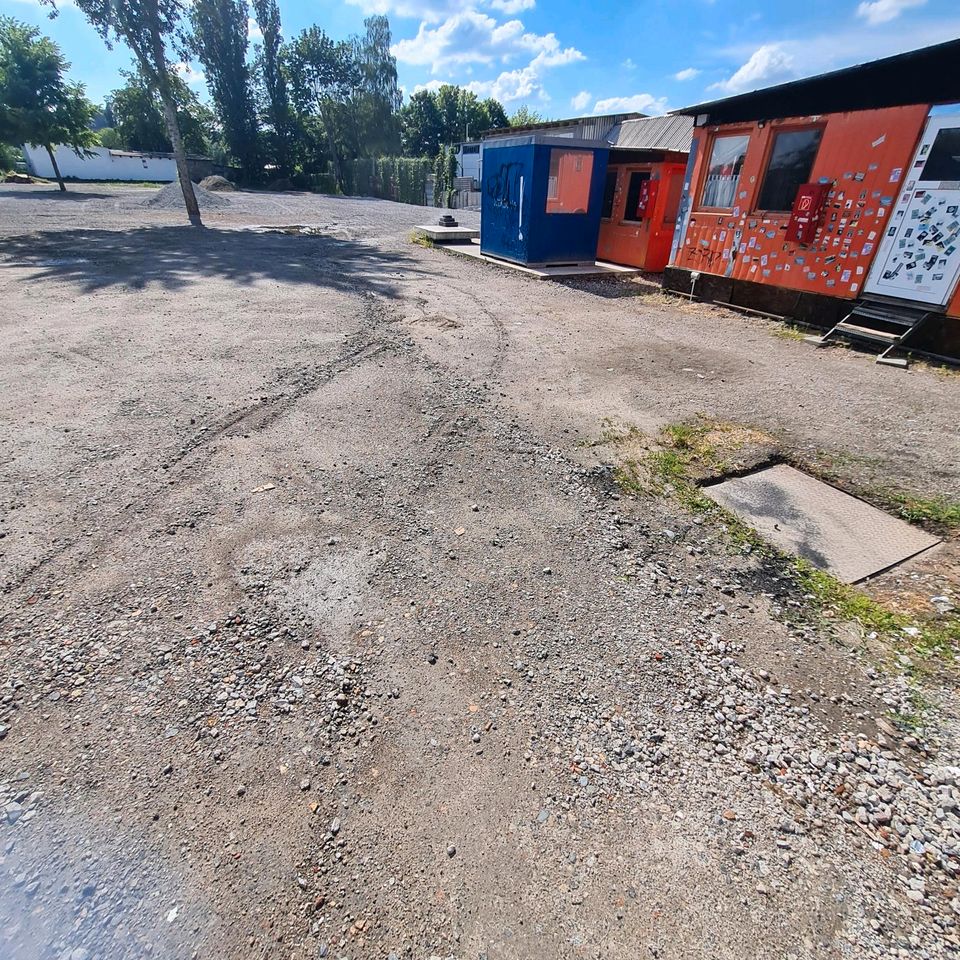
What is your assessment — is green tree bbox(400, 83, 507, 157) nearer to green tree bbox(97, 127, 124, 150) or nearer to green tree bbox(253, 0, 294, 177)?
green tree bbox(253, 0, 294, 177)

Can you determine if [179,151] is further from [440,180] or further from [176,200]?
[440,180]

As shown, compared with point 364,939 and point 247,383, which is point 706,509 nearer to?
point 364,939

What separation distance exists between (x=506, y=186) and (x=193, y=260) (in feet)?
24.0

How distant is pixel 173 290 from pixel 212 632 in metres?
8.50

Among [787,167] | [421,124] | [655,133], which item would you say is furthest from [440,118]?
[787,167]

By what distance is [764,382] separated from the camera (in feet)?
19.4

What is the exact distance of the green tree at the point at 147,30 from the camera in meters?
15.5

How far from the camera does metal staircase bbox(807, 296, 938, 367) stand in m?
6.63

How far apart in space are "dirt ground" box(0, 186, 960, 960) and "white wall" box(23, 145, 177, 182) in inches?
1947

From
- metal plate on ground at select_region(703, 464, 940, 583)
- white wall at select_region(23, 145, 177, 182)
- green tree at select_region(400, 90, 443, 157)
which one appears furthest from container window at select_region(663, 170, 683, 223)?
green tree at select_region(400, 90, 443, 157)

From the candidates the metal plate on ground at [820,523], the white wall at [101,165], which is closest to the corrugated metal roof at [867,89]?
the metal plate on ground at [820,523]

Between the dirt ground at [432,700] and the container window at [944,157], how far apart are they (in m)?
3.32

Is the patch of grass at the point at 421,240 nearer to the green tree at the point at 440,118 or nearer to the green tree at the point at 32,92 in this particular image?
the green tree at the point at 32,92

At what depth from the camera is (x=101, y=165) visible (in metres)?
41.0
